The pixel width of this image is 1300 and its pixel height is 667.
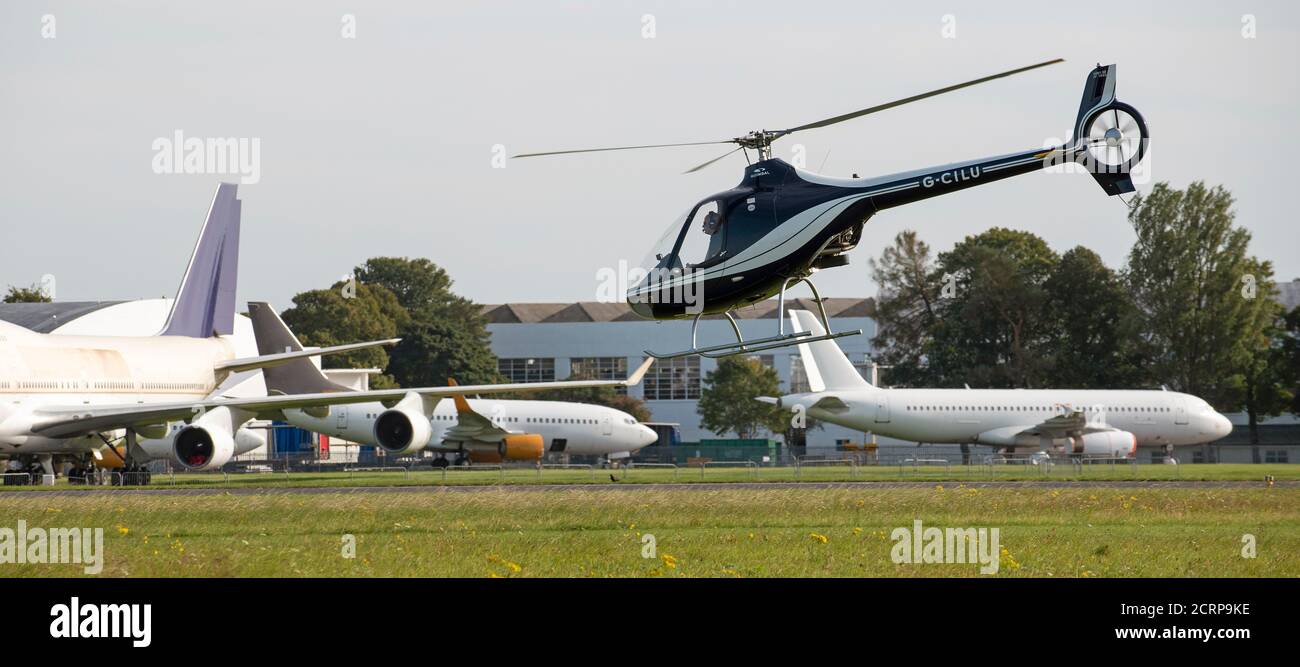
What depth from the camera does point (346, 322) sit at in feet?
318

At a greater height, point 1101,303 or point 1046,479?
point 1101,303

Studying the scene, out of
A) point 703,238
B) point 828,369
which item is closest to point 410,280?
point 828,369

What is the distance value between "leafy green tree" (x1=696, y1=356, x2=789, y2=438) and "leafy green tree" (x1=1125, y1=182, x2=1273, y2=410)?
23.1m

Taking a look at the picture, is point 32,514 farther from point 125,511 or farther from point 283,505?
point 283,505

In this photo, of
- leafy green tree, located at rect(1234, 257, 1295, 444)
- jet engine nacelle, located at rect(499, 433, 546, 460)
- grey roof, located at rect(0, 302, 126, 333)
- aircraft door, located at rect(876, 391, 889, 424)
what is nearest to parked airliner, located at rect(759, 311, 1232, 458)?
aircraft door, located at rect(876, 391, 889, 424)

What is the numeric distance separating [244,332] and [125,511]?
5605 cm

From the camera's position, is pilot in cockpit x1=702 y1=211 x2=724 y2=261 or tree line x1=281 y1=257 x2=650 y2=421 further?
tree line x1=281 y1=257 x2=650 y2=421

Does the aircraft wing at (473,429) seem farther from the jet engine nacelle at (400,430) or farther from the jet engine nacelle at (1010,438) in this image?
the jet engine nacelle at (1010,438)

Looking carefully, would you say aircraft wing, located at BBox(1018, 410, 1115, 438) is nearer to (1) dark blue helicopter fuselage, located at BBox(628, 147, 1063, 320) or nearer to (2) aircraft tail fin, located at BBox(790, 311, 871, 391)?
(2) aircraft tail fin, located at BBox(790, 311, 871, 391)

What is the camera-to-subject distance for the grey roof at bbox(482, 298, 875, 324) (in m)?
105

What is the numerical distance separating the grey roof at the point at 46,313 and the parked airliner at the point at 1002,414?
128 ft

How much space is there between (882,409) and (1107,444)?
33.7 ft
